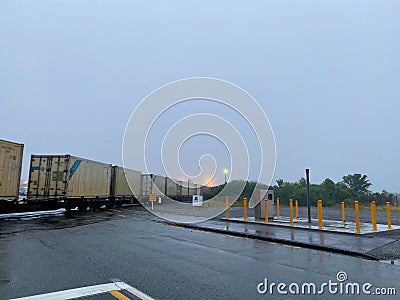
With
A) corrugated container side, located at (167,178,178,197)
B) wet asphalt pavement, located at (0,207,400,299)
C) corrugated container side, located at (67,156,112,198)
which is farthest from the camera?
corrugated container side, located at (167,178,178,197)

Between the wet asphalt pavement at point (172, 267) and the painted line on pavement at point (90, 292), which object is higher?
the painted line on pavement at point (90, 292)

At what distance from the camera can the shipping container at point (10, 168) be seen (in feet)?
54.4

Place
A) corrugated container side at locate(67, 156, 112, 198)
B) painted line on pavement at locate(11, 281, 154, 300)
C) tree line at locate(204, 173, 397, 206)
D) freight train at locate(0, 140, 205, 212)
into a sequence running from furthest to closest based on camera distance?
tree line at locate(204, 173, 397, 206) → corrugated container side at locate(67, 156, 112, 198) → freight train at locate(0, 140, 205, 212) → painted line on pavement at locate(11, 281, 154, 300)

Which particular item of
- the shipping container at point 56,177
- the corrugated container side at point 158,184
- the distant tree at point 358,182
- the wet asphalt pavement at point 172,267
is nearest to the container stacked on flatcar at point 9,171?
the shipping container at point 56,177

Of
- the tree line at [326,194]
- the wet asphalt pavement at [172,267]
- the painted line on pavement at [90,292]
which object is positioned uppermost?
the tree line at [326,194]

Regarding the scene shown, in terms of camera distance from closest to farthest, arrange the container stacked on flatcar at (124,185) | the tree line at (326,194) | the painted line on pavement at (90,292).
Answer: the painted line on pavement at (90,292), the container stacked on flatcar at (124,185), the tree line at (326,194)

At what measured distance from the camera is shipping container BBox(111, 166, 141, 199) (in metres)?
30.8

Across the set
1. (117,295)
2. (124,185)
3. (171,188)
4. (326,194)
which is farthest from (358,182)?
(117,295)

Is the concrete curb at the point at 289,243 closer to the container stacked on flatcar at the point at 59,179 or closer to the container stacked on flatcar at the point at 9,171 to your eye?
the container stacked on flatcar at the point at 9,171

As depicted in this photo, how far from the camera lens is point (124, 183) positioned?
108 ft

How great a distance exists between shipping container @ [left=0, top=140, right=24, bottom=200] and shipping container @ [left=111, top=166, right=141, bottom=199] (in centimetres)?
1317

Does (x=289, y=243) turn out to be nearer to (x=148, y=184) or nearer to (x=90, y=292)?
(x=90, y=292)

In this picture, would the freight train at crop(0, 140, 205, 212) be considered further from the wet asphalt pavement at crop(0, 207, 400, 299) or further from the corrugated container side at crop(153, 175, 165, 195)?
the wet asphalt pavement at crop(0, 207, 400, 299)

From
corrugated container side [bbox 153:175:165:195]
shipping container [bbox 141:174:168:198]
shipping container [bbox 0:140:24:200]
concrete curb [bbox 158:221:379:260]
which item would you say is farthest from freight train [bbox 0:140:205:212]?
concrete curb [bbox 158:221:379:260]
